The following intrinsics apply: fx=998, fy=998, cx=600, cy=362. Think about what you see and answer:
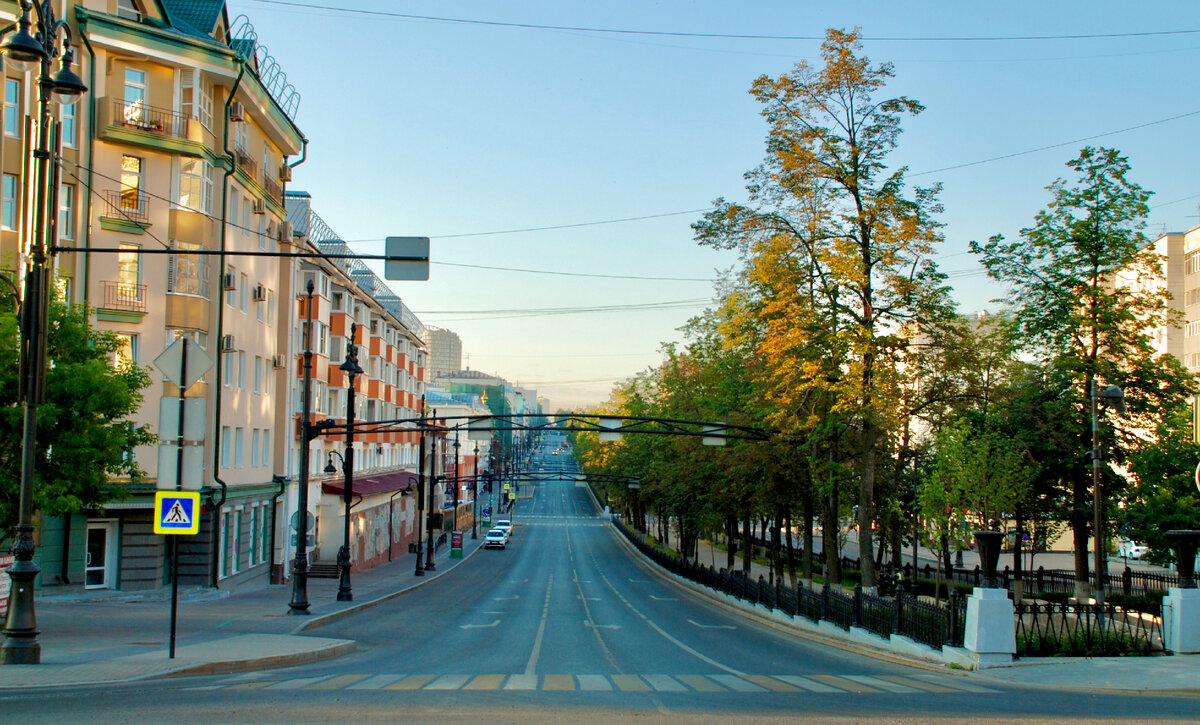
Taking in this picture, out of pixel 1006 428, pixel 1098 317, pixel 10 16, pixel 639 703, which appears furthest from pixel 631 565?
pixel 639 703

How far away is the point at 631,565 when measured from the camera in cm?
7044

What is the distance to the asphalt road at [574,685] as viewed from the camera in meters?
11.8

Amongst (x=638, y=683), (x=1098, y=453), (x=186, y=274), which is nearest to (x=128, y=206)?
(x=186, y=274)

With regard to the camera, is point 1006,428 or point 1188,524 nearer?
point 1188,524

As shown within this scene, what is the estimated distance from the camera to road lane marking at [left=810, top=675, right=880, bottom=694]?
585 inches

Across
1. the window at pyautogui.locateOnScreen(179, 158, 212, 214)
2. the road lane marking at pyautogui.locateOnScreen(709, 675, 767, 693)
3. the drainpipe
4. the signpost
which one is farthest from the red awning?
the road lane marking at pyautogui.locateOnScreen(709, 675, 767, 693)

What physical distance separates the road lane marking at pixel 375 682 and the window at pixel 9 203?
2026 centimetres

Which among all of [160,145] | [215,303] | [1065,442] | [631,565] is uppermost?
[160,145]

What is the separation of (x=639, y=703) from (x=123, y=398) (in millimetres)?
14107

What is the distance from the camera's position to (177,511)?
16.3 metres

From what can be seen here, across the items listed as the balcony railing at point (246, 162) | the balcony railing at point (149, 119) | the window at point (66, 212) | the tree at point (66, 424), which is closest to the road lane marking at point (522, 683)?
the tree at point (66, 424)

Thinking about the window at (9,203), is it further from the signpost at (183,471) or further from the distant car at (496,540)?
the distant car at (496,540)

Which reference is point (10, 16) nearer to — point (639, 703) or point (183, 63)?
point (183, 63)

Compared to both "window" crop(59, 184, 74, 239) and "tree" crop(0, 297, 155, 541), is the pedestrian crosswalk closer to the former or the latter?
"tree" crop(0, 297, 155, 541)
